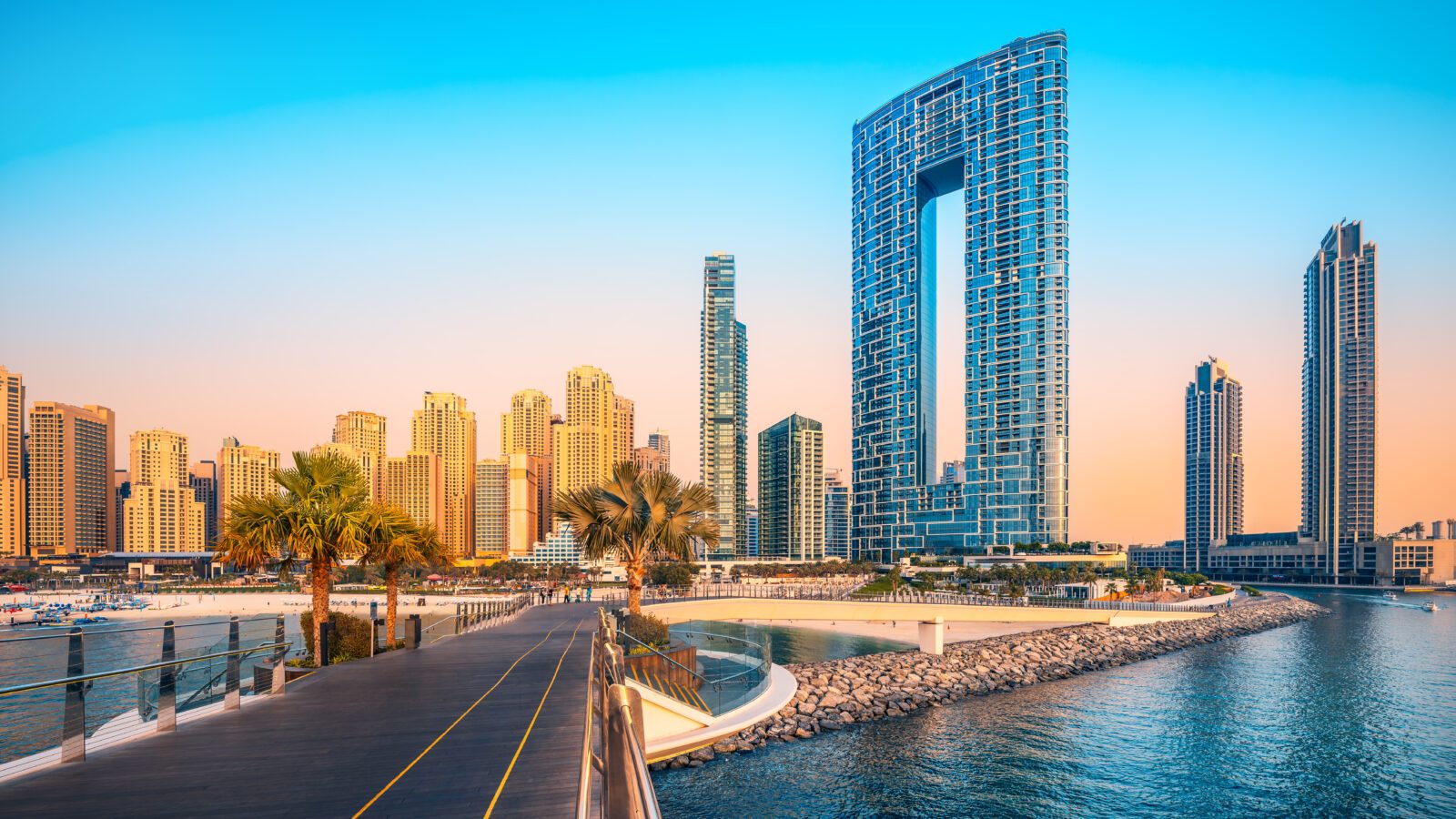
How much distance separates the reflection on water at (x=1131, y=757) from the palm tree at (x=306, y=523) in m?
11.5

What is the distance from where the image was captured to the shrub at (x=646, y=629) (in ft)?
92.4

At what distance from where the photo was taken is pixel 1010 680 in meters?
47.1

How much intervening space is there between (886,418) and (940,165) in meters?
51.8

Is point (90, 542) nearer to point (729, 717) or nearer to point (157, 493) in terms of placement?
point (157, 493)

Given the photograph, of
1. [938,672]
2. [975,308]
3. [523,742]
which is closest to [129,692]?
[523,742]

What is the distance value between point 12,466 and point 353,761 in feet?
692

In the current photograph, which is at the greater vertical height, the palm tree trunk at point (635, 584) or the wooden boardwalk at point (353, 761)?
the wooden boardwalk at point (353, 761)

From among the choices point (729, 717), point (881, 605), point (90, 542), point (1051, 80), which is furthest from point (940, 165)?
point (90, 542)

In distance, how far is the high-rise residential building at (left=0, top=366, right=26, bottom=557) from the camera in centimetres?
16712

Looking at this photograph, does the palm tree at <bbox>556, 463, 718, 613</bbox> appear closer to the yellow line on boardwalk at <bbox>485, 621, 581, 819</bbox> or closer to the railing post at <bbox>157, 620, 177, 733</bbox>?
the yellow line on boardwalk at <bbox>485, 621, 581, 819</bbox>

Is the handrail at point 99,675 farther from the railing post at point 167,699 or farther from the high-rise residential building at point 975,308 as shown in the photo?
the high-rise residential building at point 975,308

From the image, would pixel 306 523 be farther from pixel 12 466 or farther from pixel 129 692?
pixel 12 466

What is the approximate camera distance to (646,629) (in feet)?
95.1

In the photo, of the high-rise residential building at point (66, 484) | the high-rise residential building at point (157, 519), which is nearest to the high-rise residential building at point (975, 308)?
the high-rise residential building at point (157, 519)
